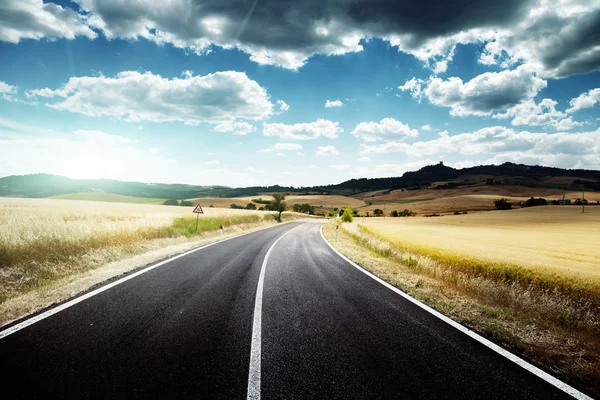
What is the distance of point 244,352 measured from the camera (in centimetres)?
388

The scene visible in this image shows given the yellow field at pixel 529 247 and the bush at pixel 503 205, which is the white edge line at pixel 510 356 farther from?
the bush at pixel 503 205

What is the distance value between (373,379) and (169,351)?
268cm

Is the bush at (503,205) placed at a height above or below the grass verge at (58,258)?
below

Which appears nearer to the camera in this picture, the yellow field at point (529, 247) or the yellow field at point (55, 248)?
the yellow field at point (55, 248)

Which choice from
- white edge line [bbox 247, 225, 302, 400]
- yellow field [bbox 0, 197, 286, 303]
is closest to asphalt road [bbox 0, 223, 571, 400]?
white edge line [bbox 247, 225, 302, 400]

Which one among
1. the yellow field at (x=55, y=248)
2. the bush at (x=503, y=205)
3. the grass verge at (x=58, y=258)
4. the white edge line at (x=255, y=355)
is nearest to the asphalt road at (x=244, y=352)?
the white edge line at (x=255, y=355)

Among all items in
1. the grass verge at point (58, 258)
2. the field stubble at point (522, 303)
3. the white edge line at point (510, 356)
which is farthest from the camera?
the grass verge at point (58, 258)

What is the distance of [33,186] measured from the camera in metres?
116

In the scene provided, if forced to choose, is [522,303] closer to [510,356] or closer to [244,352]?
[510,356]

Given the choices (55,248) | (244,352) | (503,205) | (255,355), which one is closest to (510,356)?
(255,355)

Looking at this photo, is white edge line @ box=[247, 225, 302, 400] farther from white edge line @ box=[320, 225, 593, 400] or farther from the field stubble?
the field stubble

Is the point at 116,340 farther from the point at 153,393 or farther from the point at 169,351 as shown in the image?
the point at 153,393

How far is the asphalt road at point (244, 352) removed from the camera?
122 inches

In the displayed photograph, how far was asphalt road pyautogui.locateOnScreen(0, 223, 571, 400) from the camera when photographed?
3.11 metres
